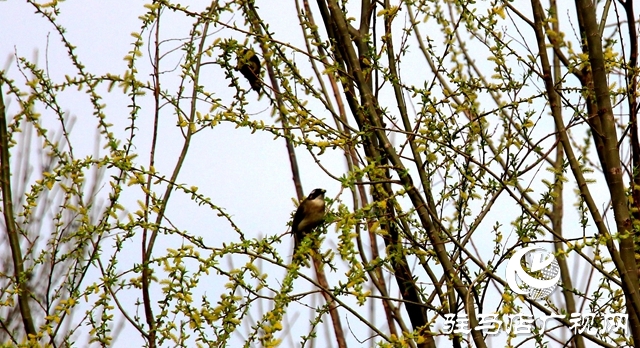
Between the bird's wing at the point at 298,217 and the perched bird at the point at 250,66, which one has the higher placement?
the perched bird at the point at 250,66

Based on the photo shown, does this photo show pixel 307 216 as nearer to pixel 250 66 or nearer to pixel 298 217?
pixel 298 217

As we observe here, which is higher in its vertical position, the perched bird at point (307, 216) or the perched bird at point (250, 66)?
the perched bird at point (250, 66)

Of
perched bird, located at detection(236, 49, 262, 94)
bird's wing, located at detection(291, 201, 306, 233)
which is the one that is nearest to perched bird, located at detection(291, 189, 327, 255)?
bird's wing, located at detection(291, 201, 306, 233)

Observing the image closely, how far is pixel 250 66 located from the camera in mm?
4832

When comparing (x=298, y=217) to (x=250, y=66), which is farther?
(x=250, y=66)

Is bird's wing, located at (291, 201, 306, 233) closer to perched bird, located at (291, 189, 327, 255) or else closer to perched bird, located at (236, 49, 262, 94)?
perched bird, located at (291, 189, 327, 255)

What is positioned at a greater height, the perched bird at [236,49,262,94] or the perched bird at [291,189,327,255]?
the perched bird at [236,49,262,94]

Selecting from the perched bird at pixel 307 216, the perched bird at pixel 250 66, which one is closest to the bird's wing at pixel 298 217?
the perched bird at pixel 307 216

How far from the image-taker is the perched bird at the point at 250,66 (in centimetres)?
427

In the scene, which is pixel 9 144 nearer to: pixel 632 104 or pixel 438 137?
pixel 438 137

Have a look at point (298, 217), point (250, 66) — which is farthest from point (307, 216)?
point (250, 66)

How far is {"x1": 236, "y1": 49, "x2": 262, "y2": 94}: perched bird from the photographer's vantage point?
427cm

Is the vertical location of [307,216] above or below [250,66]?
below

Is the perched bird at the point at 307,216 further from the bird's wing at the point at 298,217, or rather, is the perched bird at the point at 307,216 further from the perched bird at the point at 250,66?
the perched bird at the point at 250,66
